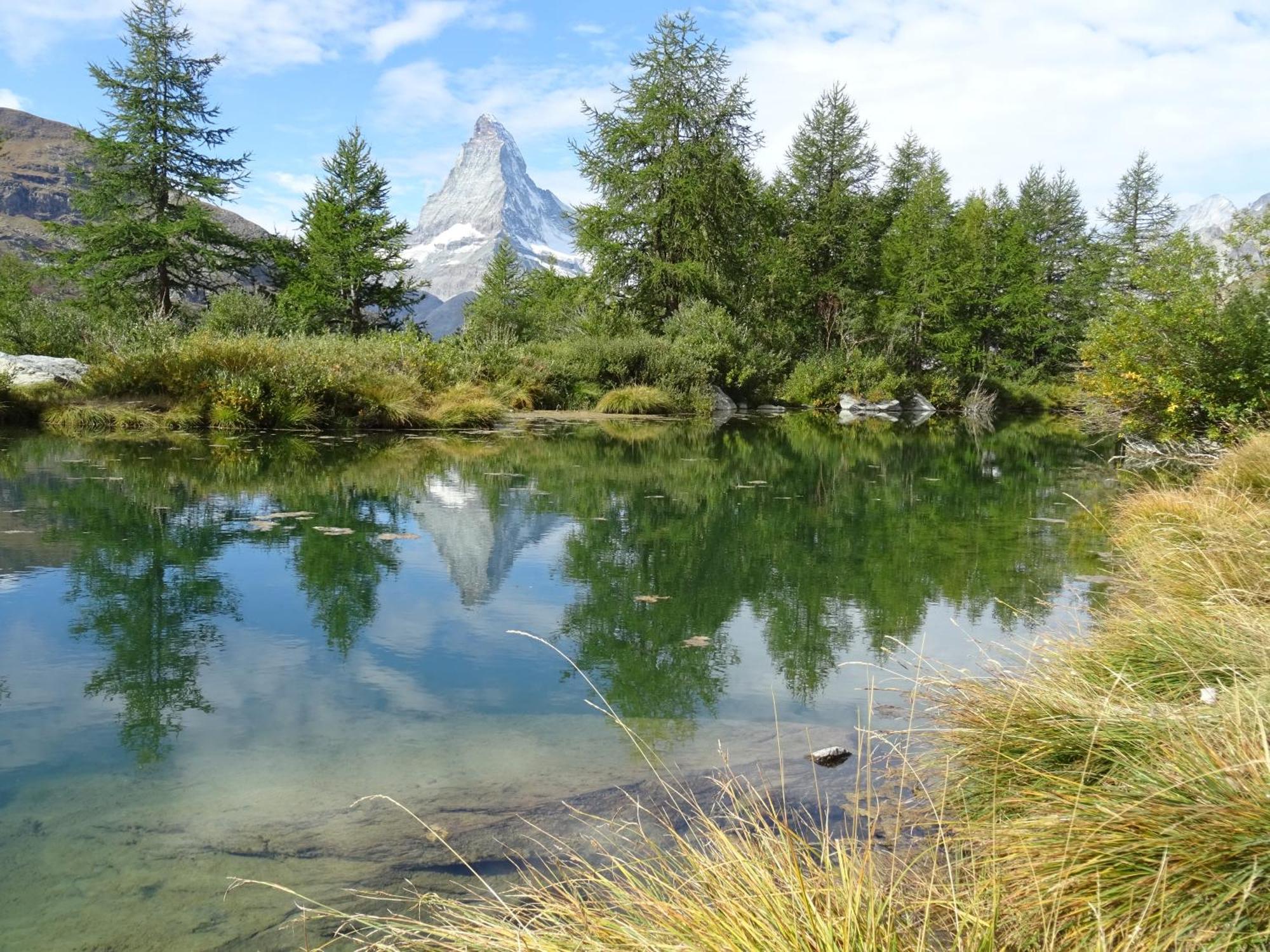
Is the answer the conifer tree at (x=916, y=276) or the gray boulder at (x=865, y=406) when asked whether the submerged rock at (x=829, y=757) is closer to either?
the gray boulder at (x=865, y=406)

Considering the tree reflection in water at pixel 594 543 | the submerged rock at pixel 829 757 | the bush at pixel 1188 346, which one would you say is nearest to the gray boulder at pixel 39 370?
the tree reflection in water at pixel 594 543

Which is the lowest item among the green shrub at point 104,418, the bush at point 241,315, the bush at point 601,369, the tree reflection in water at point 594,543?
the tree reflection in water at point 594,543

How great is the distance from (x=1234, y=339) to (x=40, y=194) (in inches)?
5443

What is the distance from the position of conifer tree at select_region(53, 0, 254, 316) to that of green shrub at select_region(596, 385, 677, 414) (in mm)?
13967

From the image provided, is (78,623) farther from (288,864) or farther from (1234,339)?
(1234,339)

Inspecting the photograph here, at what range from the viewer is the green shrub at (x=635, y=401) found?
2336 centimetres

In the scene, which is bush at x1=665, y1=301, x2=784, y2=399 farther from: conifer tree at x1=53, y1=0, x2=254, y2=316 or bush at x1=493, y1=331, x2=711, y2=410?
conifer tree at x1=53, y1=0, x2=254, y2=316

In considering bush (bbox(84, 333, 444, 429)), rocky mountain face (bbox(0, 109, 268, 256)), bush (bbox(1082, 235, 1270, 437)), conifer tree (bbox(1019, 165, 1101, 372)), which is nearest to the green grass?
bush (bbox(1082, 235, 1270, 437))

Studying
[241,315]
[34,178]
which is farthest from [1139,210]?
[34,178]

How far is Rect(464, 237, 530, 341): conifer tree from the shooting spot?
2856 centimetres

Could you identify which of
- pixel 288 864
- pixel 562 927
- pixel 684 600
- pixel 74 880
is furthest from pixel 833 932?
pixel 684 600

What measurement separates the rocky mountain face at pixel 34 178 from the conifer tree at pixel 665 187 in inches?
3167

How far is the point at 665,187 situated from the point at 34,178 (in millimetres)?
124665

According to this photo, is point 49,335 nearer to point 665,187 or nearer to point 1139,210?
point 665,187
